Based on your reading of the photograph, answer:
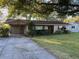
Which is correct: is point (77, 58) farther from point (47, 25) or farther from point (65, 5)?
point (47, 25)

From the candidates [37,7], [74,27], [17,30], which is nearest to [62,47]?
[37,7]

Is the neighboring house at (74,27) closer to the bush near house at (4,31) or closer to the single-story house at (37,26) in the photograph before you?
the single-story house at (37,26)

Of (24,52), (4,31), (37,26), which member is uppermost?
(24,52)

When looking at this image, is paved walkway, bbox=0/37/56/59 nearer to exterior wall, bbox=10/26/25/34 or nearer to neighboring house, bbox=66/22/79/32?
exterior wall, bbox=10/26/25/34

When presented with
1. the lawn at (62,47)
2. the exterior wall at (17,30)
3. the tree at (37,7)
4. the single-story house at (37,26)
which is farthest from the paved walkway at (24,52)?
the exterior wall at (17,30)

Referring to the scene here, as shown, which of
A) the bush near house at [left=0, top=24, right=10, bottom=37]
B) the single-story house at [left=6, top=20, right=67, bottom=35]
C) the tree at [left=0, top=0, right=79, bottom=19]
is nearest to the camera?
the tree at [left=0, top=0, right=79, bottom=19]

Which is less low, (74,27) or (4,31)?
(4,31)

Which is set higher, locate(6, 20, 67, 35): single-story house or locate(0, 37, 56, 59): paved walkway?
locate(0, 37, 56, 59): paved walkway

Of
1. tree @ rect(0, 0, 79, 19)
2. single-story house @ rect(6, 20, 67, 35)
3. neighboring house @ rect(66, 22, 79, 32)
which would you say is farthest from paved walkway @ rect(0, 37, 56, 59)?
neighboring house @ rect(66, 22, 79, 32)

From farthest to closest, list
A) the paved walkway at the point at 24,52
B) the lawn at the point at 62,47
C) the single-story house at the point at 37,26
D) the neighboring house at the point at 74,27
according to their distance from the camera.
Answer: the neighboring house at the point at 74,27 → the single-story house at the point at 37,26 → the lawn at the point at 62,47 → the paved walkway at the point at 24,52

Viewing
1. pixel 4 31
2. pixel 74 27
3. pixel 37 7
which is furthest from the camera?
pixel 74 27

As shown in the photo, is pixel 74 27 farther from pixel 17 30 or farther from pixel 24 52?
pixel 24 52

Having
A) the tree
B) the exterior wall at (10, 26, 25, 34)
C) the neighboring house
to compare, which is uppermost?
the tree

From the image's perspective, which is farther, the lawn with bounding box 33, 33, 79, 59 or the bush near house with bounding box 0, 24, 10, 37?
the bush near house with bounding box 0, 24, 10, 37
